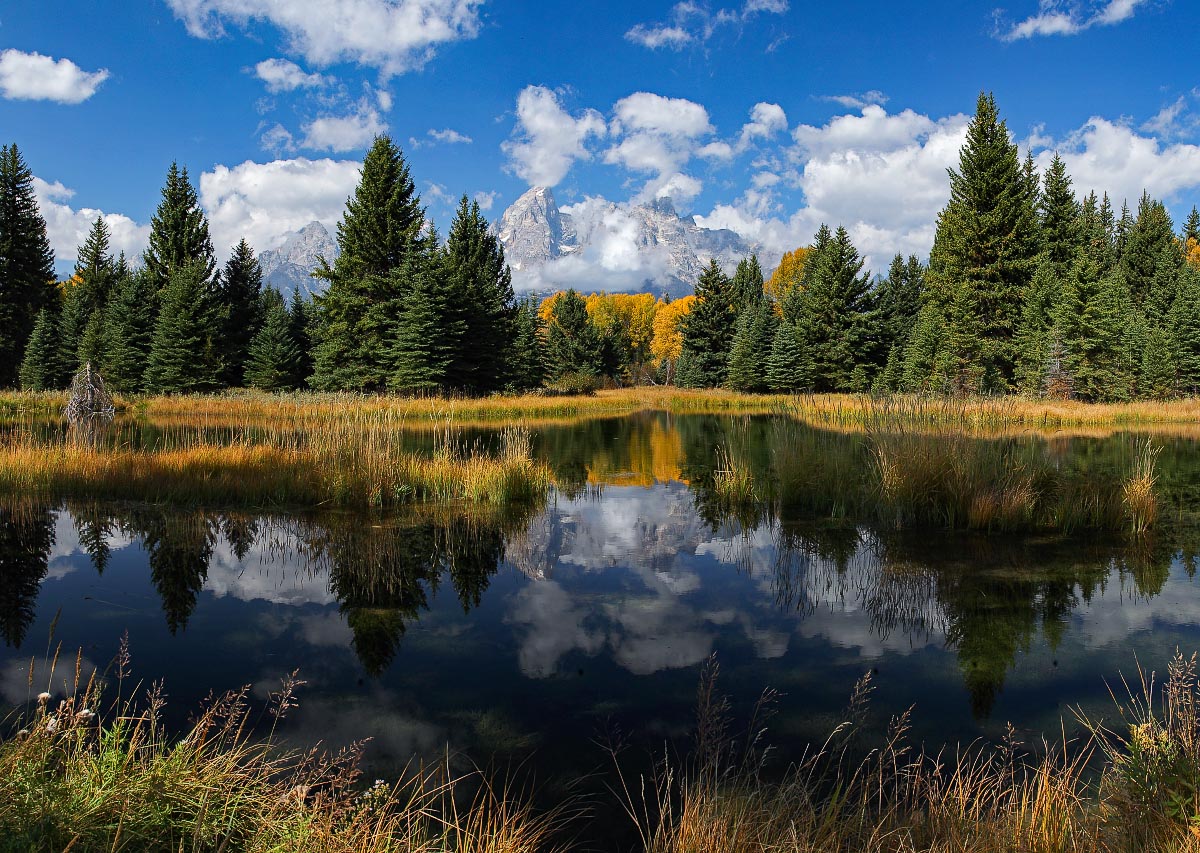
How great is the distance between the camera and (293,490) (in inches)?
356

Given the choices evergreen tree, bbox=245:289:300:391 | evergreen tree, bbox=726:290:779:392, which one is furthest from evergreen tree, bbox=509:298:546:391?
evergreen tree, bbox=726:290:779:392

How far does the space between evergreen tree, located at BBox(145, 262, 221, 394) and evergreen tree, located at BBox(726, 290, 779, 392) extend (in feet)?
88.4

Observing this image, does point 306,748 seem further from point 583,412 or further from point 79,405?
point 583,412

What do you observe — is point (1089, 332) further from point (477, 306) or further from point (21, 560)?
point (21, 560)

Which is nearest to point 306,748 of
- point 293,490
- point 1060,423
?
point 293,490

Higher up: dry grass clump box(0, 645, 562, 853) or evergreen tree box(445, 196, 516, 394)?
evergreen tree box(445, 196, 516, 394)

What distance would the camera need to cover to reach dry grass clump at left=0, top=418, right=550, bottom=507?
356 inches

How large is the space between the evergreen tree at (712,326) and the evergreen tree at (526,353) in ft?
38.5

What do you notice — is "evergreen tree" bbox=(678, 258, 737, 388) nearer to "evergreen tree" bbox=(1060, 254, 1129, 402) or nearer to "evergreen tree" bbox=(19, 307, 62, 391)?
"evergreen tree" bbox=(1060, 254, 1129, 402)

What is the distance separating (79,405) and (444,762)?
12424 mm

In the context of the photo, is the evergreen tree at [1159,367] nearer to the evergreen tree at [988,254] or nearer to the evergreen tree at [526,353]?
the evergreen tree at [988,254]

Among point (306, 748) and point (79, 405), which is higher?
point (79, 405)

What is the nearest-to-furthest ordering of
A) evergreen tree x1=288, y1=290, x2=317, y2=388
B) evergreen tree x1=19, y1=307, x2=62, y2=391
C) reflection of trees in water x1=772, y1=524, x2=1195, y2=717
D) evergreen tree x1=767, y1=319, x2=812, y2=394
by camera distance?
reflection of trees in water x1=772, y1=524, x2=1195, y2=717, evergreen tree x1=19, y1=307, x2=62, y2=391, evergreen tree x1=288, y1=290, x2=317, y2=388, evergreen tree x1=767, y1=319, x2=812, y2=394

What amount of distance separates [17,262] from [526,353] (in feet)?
83.1
